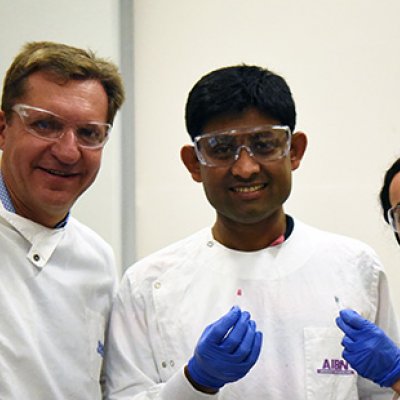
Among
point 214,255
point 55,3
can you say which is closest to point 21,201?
point 214,255

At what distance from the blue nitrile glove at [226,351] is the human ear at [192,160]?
1.42ft

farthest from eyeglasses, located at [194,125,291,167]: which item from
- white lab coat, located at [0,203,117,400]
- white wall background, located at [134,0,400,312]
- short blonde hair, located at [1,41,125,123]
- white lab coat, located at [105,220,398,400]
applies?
white wall background, located at [134,0,400,312]

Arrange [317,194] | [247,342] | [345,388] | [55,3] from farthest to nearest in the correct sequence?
1. [55,3]
2. [317,194]
3. [345,388]
4. [247,342]

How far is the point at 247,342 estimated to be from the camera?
3.94 ft

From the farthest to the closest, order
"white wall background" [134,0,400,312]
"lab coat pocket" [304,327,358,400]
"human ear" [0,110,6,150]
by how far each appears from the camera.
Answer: "white wall background" [134,0,400,312] < "human ear" [0,110,6,150] < "lab coat pocket" [304,327,358,400]

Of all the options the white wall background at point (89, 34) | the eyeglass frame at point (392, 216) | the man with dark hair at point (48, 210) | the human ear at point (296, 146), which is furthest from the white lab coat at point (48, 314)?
the white wall background at point (89, 34)

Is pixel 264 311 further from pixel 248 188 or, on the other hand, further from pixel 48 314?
pixel 48 314

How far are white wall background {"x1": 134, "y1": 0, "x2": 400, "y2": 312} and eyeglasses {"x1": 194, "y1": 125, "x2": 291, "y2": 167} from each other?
0.95 meters

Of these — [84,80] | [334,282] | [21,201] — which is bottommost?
[334,282]

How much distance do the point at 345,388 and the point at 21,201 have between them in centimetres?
97

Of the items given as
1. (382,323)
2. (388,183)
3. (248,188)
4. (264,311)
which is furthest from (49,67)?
(382,323)

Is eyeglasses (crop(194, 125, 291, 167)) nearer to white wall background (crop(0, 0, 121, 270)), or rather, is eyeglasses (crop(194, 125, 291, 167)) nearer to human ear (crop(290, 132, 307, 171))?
human ear (crop(290, 132, 307, 171))

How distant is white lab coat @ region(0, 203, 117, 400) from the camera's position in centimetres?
128

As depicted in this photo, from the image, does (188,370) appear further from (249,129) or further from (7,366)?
(249,129)
